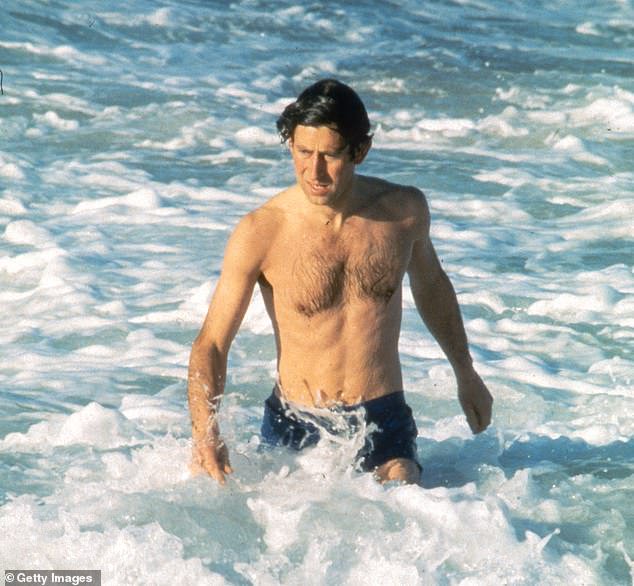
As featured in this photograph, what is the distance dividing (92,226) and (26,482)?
4.02 metres

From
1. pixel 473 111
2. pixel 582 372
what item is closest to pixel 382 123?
pixel 473 111

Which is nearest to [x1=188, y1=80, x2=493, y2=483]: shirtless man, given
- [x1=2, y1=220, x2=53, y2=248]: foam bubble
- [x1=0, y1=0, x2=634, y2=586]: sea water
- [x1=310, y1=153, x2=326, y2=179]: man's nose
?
[x1=310, y1=153, x2=326, y2=179]: man's nose

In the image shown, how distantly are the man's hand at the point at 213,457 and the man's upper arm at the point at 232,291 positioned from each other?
0.31 metres

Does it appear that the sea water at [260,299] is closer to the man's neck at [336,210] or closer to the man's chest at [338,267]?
the man's chest at [338,267]

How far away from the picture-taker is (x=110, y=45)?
13.9 m

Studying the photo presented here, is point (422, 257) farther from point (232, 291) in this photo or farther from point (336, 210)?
point (232, 291)

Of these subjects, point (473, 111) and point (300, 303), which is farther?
point (473, 111)

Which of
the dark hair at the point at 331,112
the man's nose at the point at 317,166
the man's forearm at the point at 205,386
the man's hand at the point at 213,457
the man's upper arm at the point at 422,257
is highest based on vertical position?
the dark hair at the point at 331,112

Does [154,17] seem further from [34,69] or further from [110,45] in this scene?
[34,69]

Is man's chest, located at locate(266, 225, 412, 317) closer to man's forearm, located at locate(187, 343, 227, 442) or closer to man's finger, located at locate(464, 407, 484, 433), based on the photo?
man's forearm, located at locate(187, 343, 227, 442)

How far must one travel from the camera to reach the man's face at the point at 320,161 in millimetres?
4102

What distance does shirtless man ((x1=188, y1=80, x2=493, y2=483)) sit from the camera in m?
4.18

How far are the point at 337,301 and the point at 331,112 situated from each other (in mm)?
675

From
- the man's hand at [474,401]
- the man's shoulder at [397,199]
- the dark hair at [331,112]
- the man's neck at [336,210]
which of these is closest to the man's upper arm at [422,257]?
the man's shoulder at [397,199]
